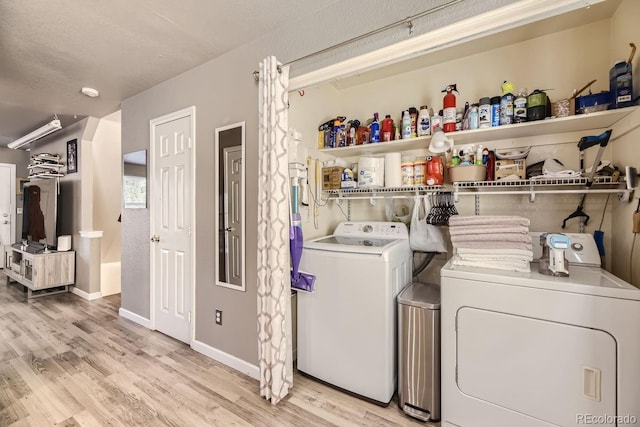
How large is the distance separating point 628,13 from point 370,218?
1.99m

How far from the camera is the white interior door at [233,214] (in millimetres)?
2184

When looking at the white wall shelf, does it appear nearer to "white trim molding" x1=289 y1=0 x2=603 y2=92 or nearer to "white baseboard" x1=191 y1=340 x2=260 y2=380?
"white baseboard" x1=191 y1=340 x2=260 y2=380

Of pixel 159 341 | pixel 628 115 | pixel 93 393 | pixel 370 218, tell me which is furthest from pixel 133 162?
pixel 628 115

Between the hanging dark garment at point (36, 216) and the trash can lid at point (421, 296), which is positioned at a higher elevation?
the hanging dark garment at point (36, 216)

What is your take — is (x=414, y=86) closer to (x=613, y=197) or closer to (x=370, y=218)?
(x=370, y=218)

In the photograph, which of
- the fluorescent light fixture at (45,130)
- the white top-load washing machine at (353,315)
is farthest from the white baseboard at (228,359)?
the fluorescent light fixture at (45,130)

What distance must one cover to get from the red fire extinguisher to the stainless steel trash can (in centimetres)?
122

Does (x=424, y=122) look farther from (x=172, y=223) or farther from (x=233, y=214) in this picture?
(x=172, y=223)

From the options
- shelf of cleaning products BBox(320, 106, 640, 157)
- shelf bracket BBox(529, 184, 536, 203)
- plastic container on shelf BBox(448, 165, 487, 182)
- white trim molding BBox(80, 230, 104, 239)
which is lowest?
white trim molding BBox(80, 230, 104, 239)

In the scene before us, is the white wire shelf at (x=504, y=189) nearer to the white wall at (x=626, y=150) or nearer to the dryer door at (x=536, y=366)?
the white wall at (x=626, y=150)

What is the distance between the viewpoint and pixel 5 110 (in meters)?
3.43

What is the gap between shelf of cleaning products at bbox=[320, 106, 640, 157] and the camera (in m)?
1.62

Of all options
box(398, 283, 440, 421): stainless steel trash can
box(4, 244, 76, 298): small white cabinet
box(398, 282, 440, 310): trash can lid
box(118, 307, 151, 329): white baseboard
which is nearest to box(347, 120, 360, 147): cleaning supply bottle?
box(398, 282, 440, 310): trash can lid

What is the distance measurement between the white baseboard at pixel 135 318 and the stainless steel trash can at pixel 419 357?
2.57 metres
